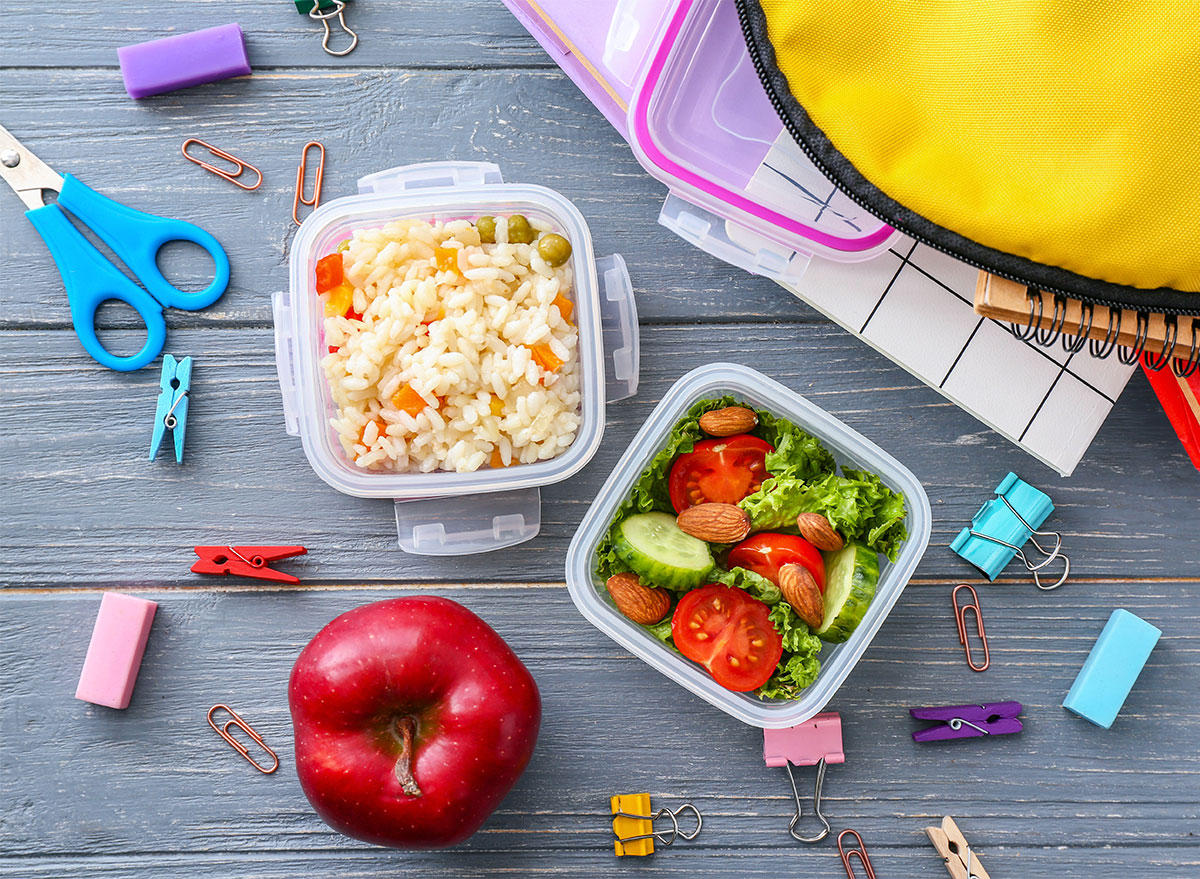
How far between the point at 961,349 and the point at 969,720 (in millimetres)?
451

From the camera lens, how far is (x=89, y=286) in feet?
3.09

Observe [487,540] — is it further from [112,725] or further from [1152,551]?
[1152,551]

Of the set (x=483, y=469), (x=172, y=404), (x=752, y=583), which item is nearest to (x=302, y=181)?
(x=172, y=404)

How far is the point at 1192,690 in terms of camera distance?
3.23ft

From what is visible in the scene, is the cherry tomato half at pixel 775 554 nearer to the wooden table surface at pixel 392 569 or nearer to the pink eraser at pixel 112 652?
the wooden table surface at pixel 392 569

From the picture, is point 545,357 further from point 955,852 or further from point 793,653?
point 955,852

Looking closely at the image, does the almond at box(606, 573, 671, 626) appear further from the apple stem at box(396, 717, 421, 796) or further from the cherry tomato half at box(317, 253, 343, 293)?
the cherry tomato half at box(317, 253, 343, 293)

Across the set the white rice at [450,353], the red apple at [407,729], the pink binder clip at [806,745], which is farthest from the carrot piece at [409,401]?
the pink binder clip at [806,745]

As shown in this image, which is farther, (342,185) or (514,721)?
(342,185)

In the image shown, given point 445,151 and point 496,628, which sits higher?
point 445,151

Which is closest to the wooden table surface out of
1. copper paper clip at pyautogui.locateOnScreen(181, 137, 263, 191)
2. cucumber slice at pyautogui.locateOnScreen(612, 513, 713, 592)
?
copper paper clip at pyautogui.locateOnScreen(181, 137, 263, 191)

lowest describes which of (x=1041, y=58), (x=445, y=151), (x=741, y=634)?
(x=741, y=634)

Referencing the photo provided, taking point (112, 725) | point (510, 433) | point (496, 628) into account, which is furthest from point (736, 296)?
point (112, 725)

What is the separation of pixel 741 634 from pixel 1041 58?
634mm
